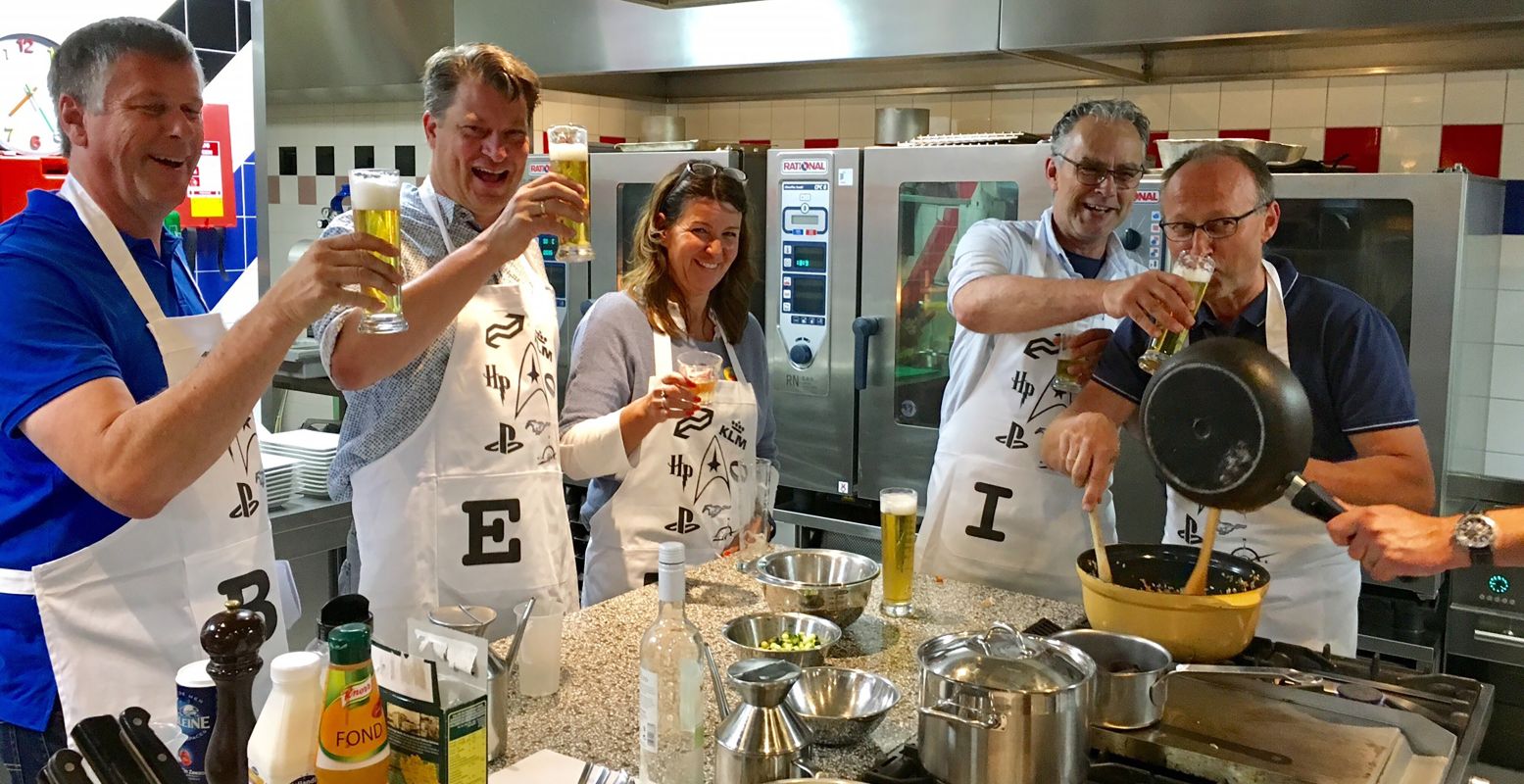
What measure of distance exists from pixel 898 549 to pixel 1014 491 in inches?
22.5

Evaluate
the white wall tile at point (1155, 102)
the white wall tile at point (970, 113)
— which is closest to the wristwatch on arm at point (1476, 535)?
the white wall tile at point (1155, 102)

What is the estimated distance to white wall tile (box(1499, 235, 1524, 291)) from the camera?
11.2ft

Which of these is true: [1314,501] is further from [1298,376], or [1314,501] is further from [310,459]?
[310,459]

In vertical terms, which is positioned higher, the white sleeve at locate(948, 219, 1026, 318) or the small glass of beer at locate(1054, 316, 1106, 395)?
the white sleeve at locate(948, 219, 1026, 318)

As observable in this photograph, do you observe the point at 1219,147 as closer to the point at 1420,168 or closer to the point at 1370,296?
the point at 1370,296

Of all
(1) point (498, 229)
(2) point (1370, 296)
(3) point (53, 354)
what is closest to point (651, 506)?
(1) point (498, 229)

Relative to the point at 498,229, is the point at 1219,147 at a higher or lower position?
higher

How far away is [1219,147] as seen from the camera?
2244 millimetres

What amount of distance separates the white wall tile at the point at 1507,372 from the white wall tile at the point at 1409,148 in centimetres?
58

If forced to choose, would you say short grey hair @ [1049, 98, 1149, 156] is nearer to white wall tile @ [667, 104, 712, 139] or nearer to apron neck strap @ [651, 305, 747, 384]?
apron neck strap @ [651, 305, 747, 384]

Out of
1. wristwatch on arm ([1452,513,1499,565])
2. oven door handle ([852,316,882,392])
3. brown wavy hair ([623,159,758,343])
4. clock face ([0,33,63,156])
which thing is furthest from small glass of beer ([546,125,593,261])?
clock face ([0,33,63,156])

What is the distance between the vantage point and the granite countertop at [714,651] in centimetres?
156

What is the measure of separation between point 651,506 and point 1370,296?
1.89 meters

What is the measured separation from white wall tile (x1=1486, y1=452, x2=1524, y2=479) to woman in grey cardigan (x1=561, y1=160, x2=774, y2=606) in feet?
7.42
